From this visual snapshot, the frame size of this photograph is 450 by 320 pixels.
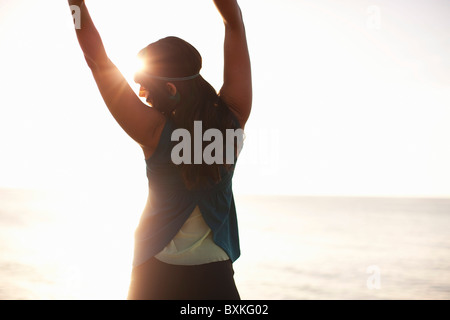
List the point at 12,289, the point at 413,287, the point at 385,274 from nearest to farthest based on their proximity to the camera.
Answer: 1. the point at 12,289
2. the point at 413,287
3. the point at 385,274

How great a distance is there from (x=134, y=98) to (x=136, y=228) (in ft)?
1.23

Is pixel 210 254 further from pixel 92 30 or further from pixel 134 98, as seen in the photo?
pixel 92 30

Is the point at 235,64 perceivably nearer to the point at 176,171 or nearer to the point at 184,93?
the point at 184,93

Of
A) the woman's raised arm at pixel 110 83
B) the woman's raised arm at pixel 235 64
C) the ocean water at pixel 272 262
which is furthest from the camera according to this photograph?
the ocean water at pixel 272 262

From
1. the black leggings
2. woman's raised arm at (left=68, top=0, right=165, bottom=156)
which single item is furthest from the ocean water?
woman's raised arm at (left=68, top=0, right=165, bottom=156)

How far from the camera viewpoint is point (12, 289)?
34.4 ft

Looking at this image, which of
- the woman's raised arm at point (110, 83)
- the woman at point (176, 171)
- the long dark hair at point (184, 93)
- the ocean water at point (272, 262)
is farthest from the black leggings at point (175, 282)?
the ocean water at point (272, 262)

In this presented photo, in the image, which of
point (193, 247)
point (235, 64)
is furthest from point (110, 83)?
point (193, 247)

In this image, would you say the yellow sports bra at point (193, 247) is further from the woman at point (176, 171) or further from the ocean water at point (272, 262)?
the ocean water at point (272, 262)

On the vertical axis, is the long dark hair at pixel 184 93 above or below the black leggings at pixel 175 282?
above

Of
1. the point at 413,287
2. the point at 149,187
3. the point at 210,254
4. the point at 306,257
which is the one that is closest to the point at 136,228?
the point at 149,187

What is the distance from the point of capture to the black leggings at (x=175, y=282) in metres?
1.40

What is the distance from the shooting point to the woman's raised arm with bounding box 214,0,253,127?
153 cm

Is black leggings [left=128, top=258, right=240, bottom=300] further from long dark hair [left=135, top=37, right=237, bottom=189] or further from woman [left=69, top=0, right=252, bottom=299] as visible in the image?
long dark hair [left=135, top=37, right=237, bottom=189]
